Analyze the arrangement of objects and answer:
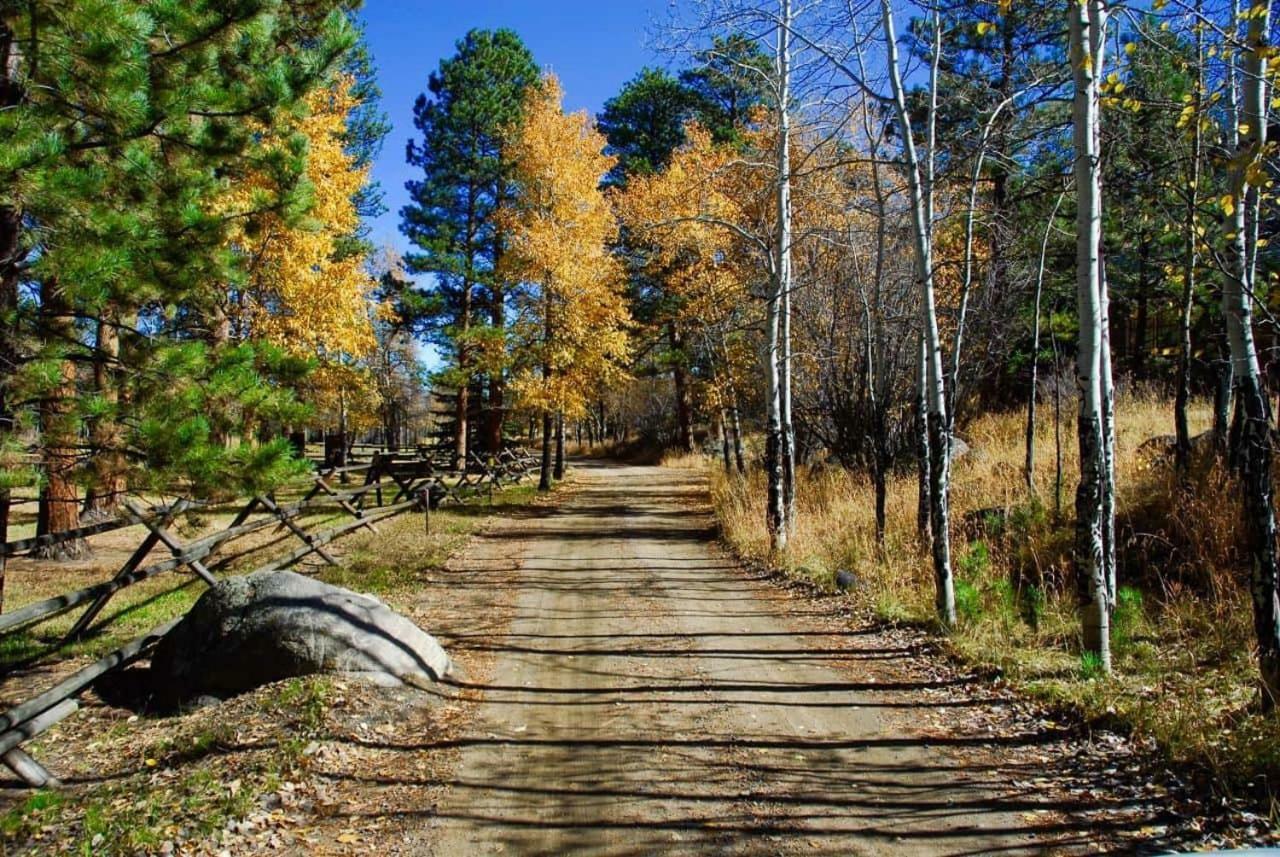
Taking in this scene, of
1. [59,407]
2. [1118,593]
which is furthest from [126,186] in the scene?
[1118,593]

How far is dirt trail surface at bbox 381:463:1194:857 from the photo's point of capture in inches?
150

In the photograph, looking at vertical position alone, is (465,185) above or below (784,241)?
above

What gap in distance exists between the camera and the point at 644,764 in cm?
463

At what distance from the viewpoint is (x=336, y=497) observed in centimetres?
1275

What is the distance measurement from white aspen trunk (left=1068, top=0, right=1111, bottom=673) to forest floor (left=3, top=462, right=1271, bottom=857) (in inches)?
37.5

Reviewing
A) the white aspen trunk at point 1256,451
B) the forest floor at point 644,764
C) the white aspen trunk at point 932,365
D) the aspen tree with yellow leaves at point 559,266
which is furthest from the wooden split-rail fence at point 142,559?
the white aspen trunk at point 1256,451

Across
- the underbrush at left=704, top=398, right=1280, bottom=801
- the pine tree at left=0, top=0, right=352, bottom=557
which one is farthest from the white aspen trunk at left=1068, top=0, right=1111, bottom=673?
the pine tree at left=0, top=0, right=352, bottom=557

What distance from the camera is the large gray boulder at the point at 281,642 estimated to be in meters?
5.96

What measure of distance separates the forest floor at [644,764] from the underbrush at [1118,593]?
0.35 metres

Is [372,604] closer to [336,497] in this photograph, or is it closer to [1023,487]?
[336,497]

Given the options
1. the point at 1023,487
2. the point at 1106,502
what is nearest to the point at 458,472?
the point at 1023,487

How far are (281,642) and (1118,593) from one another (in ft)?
24.9

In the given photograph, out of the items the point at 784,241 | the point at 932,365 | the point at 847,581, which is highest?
the point at 784,241

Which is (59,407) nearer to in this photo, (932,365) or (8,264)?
(8,264)
